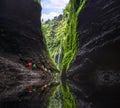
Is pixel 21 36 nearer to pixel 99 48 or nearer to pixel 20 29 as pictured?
pixel 20 29

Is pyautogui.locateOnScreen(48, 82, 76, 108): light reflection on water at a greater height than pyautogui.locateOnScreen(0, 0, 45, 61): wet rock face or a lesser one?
lesser

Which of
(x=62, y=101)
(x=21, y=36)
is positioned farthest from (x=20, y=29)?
(x=62, y=101)

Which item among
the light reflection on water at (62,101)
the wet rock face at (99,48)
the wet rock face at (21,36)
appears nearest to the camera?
the light reflection on water at (62,101)

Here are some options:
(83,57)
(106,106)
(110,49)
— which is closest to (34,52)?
(83,57)

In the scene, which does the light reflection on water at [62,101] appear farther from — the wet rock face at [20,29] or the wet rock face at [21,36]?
the wet rock face at [20,29]

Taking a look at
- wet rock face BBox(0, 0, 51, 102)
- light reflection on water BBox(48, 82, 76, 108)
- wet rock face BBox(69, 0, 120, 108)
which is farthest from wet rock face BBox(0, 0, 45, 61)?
light reflection on water BBox(48, 82, 76, 108)

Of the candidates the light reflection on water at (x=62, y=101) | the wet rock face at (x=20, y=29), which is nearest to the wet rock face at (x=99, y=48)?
the light reflection on water at (x=62, y=101)

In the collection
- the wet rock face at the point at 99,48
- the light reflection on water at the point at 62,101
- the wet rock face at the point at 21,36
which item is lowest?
the light reflection on water at the point at 62,101

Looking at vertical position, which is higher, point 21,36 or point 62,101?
point 21,36

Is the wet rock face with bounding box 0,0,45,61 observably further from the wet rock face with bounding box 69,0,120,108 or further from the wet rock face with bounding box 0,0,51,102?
the wet rock face with bounding box 69,0,120,108
